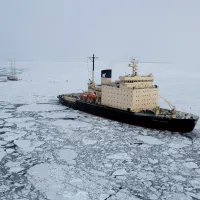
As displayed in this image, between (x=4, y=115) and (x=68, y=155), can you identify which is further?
(x=4, y=115)

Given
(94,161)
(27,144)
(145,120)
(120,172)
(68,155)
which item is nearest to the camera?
(120,172)

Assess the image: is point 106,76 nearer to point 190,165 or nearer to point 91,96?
point 91,96

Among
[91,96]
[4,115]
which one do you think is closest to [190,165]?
[91,96]

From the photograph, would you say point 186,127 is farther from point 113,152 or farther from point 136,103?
point 113,152

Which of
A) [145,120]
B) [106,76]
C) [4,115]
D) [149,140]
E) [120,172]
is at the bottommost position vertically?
→ [120,172]

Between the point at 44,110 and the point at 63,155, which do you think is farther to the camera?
the point at 44,110

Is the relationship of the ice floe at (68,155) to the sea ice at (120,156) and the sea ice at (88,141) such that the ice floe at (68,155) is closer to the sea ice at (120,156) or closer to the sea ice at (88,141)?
the sea ice at (88,141)

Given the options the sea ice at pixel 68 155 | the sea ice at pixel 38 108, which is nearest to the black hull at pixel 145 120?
the sea ice at pixel 38 108

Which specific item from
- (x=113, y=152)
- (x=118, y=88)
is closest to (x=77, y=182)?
(x=113, y=152)
